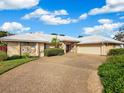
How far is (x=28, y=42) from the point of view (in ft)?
109

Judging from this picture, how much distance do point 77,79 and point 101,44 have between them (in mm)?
25474

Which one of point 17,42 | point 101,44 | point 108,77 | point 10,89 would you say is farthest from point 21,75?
point 101,44

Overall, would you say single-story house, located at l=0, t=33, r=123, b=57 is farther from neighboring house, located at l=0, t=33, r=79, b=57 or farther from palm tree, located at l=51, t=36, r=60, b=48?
palm tree, located at l=51, t=36, r=60, b=48

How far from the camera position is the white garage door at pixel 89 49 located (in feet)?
126

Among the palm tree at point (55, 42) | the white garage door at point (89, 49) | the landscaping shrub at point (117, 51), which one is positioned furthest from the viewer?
the white garage door at point (89, 49)

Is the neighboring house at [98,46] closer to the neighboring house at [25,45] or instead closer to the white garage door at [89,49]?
the white garage door at [89,49]

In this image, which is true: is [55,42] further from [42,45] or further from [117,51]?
[117,51]

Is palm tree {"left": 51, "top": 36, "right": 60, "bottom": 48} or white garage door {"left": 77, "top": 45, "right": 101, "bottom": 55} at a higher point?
palm tree {"left": 51, "top": 36, "right": 60, "bottom": 48}

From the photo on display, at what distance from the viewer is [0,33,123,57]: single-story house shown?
3238 centimetres

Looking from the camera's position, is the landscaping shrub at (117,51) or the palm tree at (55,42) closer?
the landscaping shrub at (117,51)

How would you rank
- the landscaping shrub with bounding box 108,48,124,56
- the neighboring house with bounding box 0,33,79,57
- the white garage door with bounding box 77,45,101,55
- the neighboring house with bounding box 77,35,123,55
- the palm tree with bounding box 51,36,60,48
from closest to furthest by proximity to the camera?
the neighboring house with bounding box 0,33,79,57 < the landscaping shrub with bounding box 108,48,124,56 < the palm tree with bounding box 51,36,60,48 < the neighboring house with bounding box 77,35,123,55 < the white garage door with bounding box 77,45,101,55

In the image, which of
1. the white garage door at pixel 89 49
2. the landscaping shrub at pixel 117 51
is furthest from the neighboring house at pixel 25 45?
the landscaping shrub at pixel 117 51

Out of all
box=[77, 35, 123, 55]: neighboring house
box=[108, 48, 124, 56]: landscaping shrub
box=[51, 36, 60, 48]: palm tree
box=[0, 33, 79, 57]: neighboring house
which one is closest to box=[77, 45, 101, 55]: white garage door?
box=[77, 35, 123, 55]: neighboring house

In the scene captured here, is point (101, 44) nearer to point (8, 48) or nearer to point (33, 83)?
point (8, 48)
